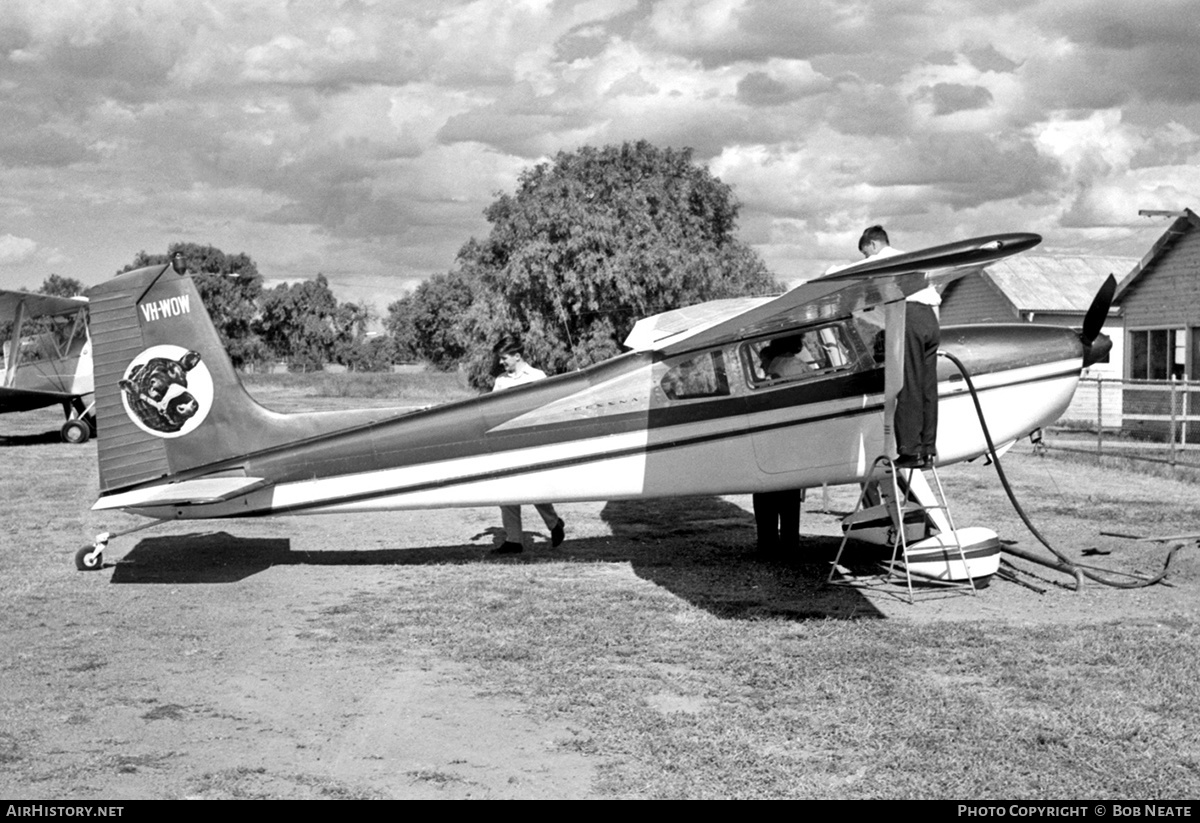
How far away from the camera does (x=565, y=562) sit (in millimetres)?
10133

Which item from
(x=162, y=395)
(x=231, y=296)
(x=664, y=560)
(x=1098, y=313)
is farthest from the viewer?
(x=231, y=296)

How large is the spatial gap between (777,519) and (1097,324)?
3167 millimetres

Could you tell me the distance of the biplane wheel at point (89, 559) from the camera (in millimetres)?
9594

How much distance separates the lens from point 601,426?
9.25 m

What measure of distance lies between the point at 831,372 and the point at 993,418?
1.40 m

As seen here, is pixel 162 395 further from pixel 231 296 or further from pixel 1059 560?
pixel 231 296

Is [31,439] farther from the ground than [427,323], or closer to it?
closer to it

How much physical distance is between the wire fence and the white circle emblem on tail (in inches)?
545

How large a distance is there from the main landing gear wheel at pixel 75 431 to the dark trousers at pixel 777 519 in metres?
20.2

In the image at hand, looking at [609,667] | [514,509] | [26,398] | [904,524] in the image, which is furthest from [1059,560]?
[26,398]

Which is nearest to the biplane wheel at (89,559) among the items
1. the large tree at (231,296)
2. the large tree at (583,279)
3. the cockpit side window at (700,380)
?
the cockpit side window at (700,380)

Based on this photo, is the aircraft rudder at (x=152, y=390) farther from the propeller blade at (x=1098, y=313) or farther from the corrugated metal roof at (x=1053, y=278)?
the corrugated metal roof at (x=1053, y=278)

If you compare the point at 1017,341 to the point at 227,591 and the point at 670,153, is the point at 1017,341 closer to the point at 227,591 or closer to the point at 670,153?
the point at 227,591
